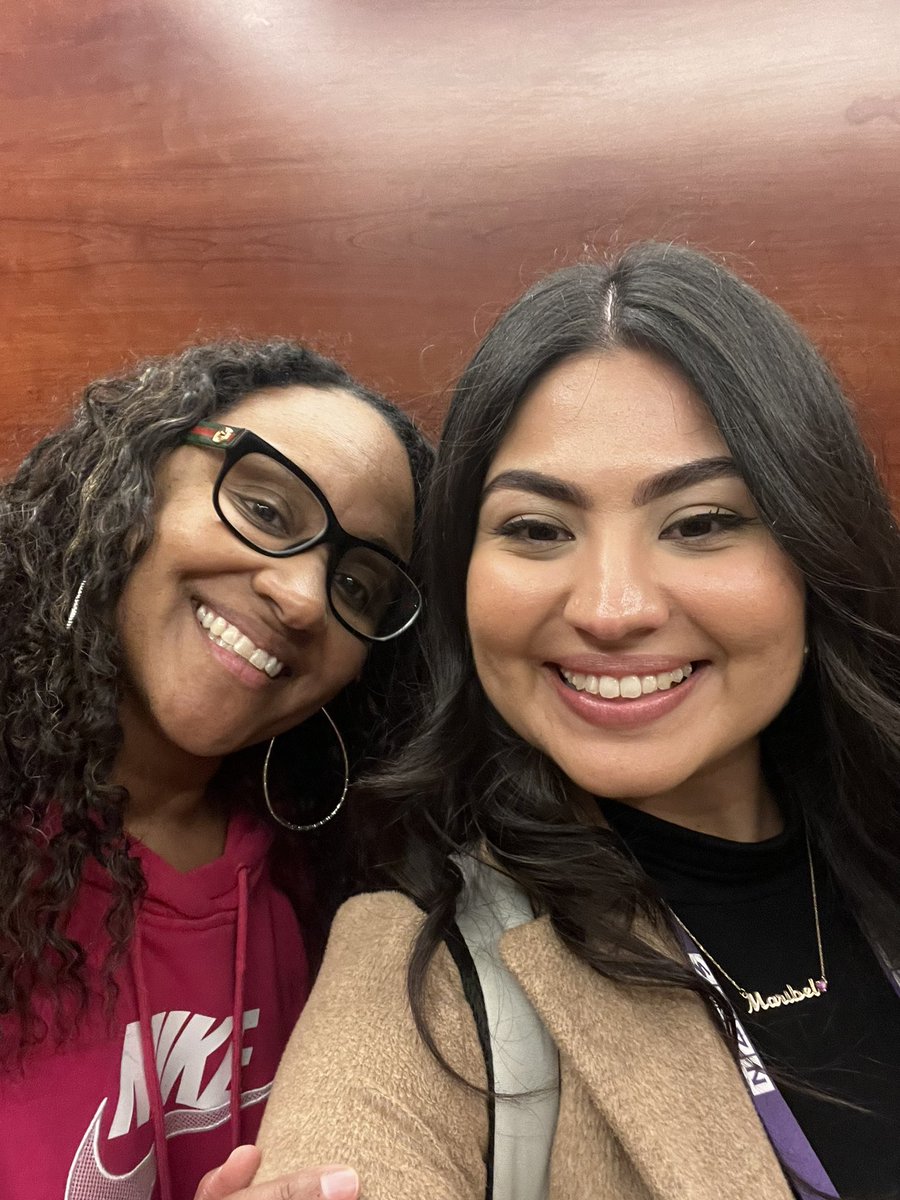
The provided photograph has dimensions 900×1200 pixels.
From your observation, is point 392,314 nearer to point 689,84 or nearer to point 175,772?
point 689,84

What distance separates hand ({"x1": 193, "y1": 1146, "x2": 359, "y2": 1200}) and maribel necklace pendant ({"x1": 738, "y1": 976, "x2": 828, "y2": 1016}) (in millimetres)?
523

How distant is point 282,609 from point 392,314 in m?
0.85

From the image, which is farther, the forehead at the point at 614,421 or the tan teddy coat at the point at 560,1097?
the forehead at the point at 614,421

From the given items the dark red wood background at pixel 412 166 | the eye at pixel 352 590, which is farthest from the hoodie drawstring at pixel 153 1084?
the dark red wood background at pixel 412 166

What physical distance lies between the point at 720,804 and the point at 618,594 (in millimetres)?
417

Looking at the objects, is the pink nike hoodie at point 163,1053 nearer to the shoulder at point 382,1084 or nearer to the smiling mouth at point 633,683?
the shoulder at point 382,1084

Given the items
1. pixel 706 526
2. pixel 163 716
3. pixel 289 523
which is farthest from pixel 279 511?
pixel 706 526

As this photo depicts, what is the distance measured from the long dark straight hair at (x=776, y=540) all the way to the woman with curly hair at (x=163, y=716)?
0.21 metres

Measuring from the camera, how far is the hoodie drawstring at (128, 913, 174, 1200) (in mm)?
1065

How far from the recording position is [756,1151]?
2.60 feet

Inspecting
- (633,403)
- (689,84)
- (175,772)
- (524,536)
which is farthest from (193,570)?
(689,84)

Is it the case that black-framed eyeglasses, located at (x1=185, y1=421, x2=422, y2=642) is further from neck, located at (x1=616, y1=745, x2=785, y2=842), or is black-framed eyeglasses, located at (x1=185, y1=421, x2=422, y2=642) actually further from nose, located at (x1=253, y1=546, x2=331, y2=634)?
neck, located at (x1=616, y1=745, x2=785, y2=842)

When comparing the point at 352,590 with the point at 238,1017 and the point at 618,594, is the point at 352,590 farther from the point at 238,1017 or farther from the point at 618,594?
the point at 238,1017

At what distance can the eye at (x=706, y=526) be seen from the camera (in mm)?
911
